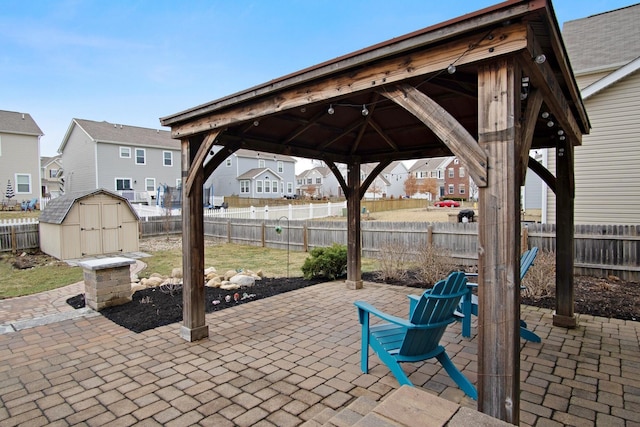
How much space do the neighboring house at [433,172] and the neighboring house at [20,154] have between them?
4061 cm

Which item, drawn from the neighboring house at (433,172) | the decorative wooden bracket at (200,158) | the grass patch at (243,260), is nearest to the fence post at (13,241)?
the grass patch at (243,260)

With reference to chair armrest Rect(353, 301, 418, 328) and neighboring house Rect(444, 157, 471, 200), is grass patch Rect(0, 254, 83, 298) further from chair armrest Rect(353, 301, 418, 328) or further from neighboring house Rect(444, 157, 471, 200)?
neighboring house Rect(444, 157, 471, 200)

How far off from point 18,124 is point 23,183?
3.57 meters

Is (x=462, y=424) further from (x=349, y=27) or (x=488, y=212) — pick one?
(x=349, y=27)

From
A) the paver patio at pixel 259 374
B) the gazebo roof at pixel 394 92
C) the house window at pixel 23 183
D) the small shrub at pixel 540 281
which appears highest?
the house window at pixel 23 183

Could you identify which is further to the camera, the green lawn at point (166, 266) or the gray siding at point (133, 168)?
the gray siding at point (133, 168)

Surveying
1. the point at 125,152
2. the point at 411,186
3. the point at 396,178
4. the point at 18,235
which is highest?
the point at 396,178

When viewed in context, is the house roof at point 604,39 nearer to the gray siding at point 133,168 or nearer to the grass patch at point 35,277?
the grass patch at point 35,277

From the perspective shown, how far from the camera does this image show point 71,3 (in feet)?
34.1

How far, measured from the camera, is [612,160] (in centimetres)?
866

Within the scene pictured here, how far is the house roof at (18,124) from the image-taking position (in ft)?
68.1

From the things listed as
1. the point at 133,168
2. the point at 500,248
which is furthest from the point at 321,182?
the point at 500,248

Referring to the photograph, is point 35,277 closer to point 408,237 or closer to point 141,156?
point 408,237

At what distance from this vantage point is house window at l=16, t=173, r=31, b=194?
21.5m
